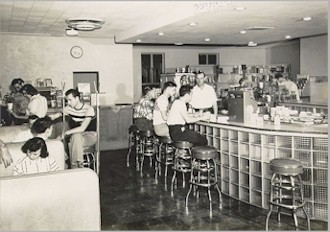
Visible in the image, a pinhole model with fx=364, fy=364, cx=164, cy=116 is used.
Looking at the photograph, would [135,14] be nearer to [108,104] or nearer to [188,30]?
[188,30]

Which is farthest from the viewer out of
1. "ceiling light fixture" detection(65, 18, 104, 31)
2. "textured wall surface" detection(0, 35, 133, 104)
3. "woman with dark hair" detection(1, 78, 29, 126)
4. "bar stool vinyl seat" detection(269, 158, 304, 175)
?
"textured wall surface" detection(0, 35, 133, 104)

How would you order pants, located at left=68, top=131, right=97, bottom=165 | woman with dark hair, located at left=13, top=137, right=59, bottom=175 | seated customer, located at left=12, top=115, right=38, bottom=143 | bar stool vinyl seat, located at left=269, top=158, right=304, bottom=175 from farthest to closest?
1. pants, located at left=68, top=131, right=97, bottom=165
2. seated customer, located at left=12, top=115, right=38, bottom=143
3. bar stool vinyl seat, located at left=269, top=158, right=304, bottom=175
4. woman with dark hair, located at left=13, top=137, right=59, bottom=175

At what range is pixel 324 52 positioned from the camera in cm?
974

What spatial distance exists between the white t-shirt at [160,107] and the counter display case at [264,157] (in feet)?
3.01

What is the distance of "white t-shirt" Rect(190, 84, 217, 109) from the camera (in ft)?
21.7

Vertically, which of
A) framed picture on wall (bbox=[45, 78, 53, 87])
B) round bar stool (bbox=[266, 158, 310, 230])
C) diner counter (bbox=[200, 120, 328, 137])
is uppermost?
framed picture on wall (bbox=[45, 78, 53, 87])

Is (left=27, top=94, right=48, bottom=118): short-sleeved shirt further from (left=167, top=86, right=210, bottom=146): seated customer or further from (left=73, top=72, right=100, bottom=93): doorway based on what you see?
(left=73, top=72, right=100, bottom=93): doorway

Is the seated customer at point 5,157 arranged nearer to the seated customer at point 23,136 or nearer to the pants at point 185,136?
the seated customer at point 23,136

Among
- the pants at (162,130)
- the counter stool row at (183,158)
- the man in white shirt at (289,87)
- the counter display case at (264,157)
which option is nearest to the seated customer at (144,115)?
the counter stool row at (183,158)

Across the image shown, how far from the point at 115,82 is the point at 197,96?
11.9 feet

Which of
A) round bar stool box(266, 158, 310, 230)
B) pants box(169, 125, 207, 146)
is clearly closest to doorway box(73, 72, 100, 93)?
pants box(169, 125, 207, 146)

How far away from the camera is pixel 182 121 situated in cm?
540

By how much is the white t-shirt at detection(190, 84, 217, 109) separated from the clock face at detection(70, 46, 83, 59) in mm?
3884

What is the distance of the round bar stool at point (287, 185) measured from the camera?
12.4 ft
